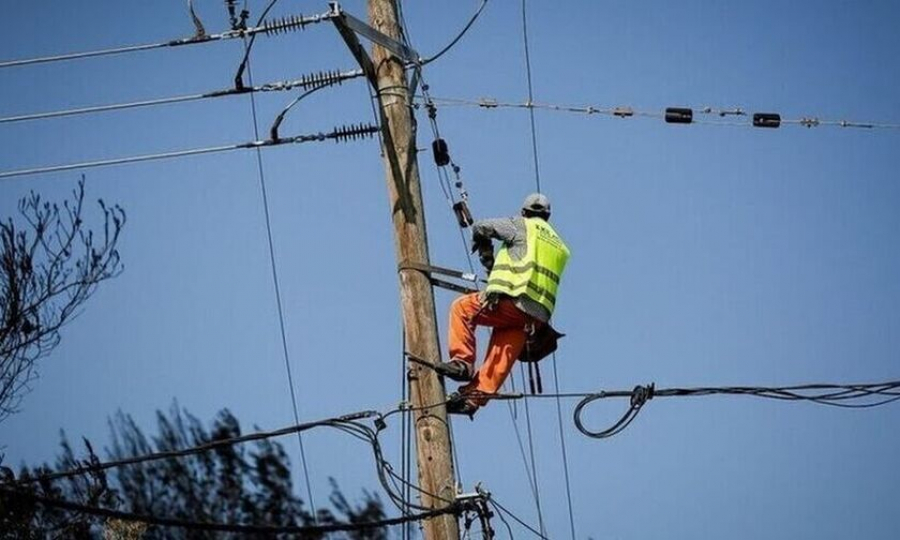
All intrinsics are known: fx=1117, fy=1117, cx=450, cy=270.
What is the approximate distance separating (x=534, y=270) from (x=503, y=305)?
1.03ft

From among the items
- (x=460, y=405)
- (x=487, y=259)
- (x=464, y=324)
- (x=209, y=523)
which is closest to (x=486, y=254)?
(x=487, y=259)

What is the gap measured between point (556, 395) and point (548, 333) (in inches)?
21.0

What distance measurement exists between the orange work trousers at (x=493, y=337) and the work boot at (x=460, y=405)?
0.25 ft

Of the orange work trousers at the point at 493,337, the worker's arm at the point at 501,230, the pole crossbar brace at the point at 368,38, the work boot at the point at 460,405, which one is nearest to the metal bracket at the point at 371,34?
the pole crossbar brace at the point at 368,38

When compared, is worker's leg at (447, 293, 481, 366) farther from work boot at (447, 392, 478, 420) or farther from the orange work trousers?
work boot at (447, 392, 478, 420)

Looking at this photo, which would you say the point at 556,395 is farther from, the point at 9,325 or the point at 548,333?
the point at 9,325

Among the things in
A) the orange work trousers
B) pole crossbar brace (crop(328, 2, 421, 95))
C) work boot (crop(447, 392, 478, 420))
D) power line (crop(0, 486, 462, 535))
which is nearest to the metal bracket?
pole crossbar brace (crop(328, 2, 421, 95))

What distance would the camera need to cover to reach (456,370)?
7242 mm

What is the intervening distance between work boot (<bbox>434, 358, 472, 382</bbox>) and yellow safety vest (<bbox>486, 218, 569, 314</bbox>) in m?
0.52

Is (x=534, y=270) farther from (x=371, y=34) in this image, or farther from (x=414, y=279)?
(x=371, y=34)

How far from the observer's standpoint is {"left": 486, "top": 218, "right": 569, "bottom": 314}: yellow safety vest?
7445 millimetres

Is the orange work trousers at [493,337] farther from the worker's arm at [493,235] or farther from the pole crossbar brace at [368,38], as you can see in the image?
the pole crossbar brace at [368,38]

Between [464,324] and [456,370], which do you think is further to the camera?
[464,324]

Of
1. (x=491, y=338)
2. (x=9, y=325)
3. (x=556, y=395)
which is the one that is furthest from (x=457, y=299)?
(x=9, y=325)
